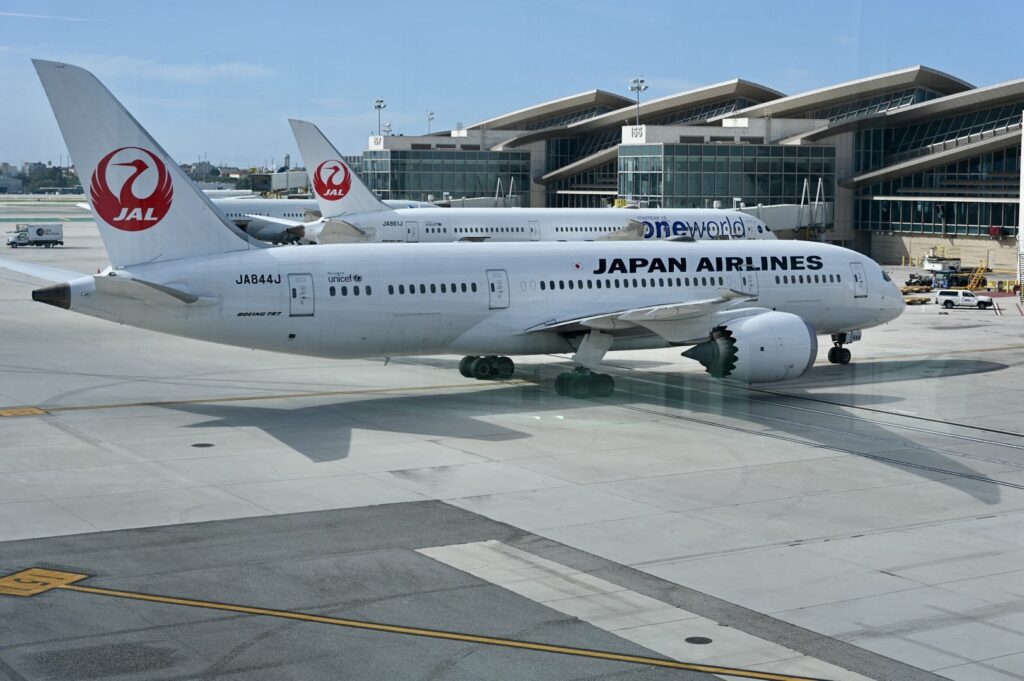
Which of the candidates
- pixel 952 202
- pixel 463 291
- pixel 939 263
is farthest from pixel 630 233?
pixel 952 202

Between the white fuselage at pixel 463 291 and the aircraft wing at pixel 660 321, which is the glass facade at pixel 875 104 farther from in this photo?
the aircraft wing at pixel 660 321

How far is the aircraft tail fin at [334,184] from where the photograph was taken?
231 feet

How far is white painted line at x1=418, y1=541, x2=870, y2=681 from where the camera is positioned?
15.3 metres

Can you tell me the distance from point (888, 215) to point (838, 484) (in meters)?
81.7

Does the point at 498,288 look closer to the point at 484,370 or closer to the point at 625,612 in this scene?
the point at 484,370

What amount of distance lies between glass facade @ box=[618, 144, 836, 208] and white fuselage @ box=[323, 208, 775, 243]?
104 feet

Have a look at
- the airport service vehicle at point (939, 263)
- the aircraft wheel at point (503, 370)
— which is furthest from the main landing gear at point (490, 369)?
the airport service vehicle at point (939, 263)

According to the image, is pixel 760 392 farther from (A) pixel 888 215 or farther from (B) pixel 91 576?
(A) pixel 888 215

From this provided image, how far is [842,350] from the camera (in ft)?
139

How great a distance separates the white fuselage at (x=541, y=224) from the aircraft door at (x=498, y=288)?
31.8m

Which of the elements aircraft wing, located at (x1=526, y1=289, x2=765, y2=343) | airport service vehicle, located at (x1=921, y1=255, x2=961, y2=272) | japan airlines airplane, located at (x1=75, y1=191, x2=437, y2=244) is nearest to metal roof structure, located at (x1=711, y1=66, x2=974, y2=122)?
airport service vehicle, located at (x1=921, y1=255, x2=961, y2=272)

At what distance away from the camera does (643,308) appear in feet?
118

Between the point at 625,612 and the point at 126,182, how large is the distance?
750 inches

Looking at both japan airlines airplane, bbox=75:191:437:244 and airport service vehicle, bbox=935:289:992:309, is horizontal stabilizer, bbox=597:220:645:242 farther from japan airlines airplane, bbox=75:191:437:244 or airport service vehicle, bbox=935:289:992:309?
japan airlines airplane, bbox=75:191:437:244
